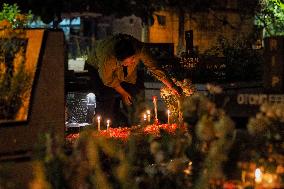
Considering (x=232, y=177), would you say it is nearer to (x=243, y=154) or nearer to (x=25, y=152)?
(x=243, y=154)

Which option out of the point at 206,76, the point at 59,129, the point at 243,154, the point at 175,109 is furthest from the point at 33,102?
the point at 206,76

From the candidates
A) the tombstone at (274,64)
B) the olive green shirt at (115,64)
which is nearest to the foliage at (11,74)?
the tombstone at (274,64)

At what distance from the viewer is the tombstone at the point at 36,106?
5512mm

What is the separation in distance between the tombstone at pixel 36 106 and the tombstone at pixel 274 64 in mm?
1770

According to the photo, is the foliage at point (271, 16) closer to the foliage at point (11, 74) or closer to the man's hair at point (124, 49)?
the man's hair at point (124, 49)

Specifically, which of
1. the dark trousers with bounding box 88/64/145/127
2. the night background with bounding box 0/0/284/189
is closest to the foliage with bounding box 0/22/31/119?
the night background with bounding box 0/0/284/189

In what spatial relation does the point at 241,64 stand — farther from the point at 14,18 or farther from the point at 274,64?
the point at 274,64

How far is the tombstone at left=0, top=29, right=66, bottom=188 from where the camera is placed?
551 cm

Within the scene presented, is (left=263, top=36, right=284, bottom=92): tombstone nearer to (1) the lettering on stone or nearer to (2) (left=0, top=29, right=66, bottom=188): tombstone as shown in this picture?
(1) the lettering on stone

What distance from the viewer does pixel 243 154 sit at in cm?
574

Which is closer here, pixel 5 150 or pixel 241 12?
pixel 5 150

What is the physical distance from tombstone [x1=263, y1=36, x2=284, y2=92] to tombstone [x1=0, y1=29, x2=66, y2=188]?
1770 millimetres

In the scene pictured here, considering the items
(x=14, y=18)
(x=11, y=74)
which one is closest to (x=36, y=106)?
(x=11, y=74)

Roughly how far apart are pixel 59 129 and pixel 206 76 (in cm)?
886
